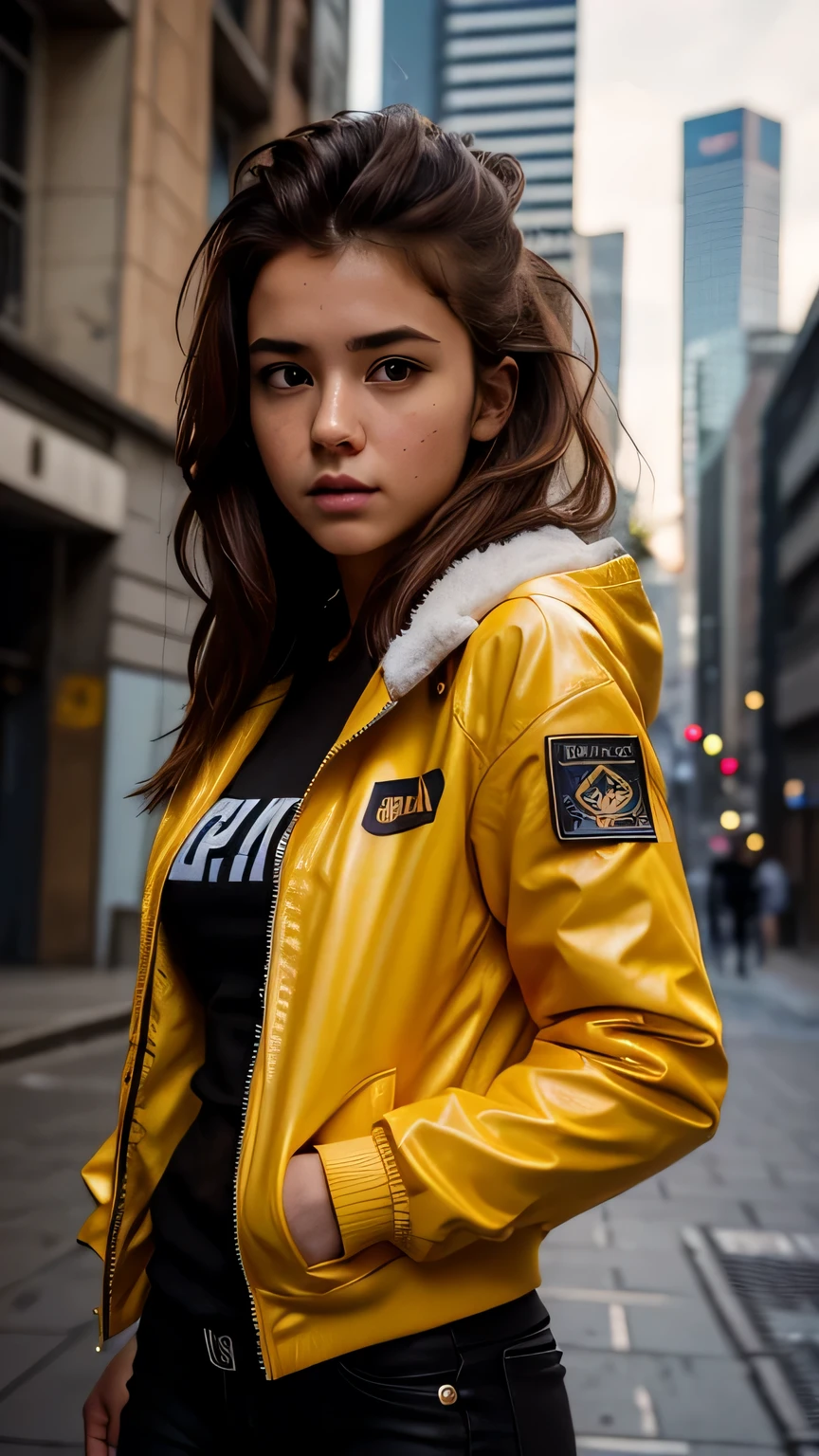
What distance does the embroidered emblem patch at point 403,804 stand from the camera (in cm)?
120

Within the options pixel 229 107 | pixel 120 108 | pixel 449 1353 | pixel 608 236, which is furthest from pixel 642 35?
pixel 229 107

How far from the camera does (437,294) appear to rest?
1.33m

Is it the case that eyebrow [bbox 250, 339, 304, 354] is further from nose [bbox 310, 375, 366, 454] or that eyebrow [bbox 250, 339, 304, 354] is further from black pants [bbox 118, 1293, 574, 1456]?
black pants [bbox 118, 1293, 574, 1456]

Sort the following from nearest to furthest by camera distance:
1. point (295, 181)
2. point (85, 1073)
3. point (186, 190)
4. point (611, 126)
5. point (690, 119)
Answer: point (295, 181) → point (690, 119) → point (611, 126) → point (85, 1073) → point (186, 190)

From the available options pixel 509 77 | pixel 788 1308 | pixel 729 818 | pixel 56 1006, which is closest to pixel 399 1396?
pixel 509 77

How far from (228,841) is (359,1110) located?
361 mm

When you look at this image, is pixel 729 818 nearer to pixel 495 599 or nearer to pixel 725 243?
pixel 725 243

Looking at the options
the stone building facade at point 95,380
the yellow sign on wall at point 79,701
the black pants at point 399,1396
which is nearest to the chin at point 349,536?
the black pants at point 399,1396

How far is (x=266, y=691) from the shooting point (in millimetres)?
1713

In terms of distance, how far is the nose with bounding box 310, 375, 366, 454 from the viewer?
1.31 m

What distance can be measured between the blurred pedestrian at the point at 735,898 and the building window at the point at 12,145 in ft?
37.8

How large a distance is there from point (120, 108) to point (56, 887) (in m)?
6.17

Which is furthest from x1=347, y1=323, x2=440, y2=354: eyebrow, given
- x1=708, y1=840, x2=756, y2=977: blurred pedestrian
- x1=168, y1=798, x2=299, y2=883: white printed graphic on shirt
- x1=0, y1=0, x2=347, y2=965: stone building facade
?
x1=708, y1=840, x2=756, y2=977: blurred pedestrian

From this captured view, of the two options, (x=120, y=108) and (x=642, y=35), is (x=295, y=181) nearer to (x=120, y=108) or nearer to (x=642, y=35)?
(x=642, y=35)
